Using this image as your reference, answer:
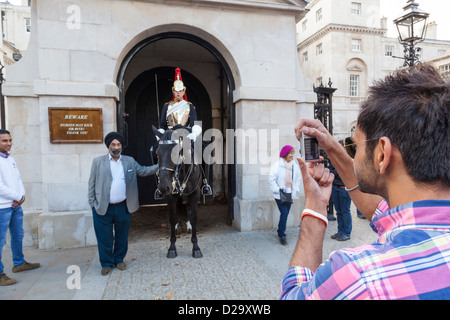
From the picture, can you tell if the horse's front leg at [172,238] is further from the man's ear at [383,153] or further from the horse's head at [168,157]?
the man's ear at [383,153]

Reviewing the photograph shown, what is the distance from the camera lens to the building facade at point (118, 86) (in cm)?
543

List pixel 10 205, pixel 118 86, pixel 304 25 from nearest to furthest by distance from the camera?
pixel 10 205 → pixel 118 86 → pixel 304 25

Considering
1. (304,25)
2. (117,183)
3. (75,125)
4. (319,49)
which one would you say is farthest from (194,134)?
(304,25)

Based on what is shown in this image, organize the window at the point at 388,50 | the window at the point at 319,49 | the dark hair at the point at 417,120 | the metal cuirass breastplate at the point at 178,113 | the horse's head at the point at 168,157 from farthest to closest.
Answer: the window at the point at 388,50, the window at the point at 319,49, the metal cuirass breastplate at the point at 178,113, the horse's head at the point at 168,157, the dark hair at the point at 417,120

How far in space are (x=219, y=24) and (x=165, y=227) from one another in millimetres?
5074

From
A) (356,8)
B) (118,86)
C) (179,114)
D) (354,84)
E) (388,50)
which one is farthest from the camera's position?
(388,50)

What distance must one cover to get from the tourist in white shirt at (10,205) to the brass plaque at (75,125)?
1171 millimetres

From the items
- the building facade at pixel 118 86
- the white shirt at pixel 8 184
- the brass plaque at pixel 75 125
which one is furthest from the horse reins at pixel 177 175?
the white shirt at pixel 8 184

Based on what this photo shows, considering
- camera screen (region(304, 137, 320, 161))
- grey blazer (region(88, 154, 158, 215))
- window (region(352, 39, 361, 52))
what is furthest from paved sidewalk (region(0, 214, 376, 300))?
window (region(352, 39, 361, 52))

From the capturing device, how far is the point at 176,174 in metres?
4.61

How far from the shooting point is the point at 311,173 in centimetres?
151

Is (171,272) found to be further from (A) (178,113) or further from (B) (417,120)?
(B) (417,120)

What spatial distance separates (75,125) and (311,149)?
528 cm

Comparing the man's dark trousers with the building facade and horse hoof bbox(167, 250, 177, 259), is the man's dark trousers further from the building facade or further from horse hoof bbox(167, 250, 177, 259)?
the building facade
